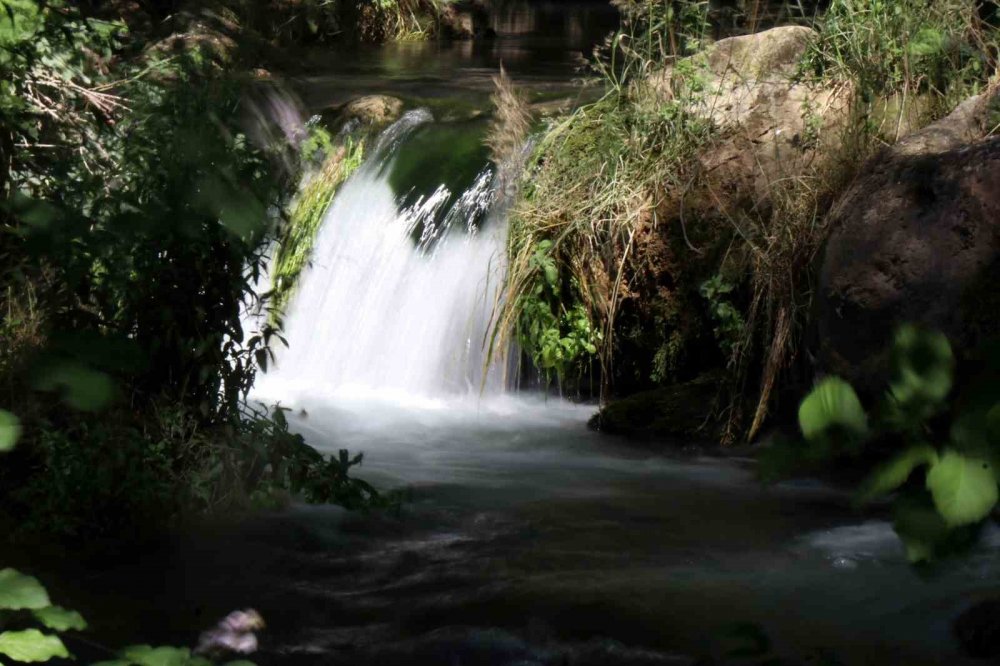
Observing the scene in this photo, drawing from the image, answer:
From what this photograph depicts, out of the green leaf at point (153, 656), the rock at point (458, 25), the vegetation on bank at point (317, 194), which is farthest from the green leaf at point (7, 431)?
the rock at point (458, 25)

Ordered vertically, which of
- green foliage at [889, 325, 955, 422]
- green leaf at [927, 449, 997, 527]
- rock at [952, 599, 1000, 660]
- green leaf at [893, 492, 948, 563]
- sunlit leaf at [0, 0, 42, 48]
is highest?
sunlit leaf at [0, 0, 42, 48]

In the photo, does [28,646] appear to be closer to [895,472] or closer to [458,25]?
[895,472]

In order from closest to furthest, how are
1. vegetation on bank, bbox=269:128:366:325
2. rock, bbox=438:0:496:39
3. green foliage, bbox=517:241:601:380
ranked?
1. green foliage, bbox=517:241:601:380
2. vegetation on bank, bbox=269:128:366:325
3. rock, bbox=438:0:496:39

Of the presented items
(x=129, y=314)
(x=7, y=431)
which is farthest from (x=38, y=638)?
(x=129, y=314)

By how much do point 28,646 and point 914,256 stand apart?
467cm

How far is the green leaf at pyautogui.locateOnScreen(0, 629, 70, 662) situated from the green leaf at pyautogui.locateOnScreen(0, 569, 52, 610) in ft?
0.13

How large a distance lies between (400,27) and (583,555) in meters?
15.3

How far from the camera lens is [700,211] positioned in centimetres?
738

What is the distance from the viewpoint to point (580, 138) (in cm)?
802

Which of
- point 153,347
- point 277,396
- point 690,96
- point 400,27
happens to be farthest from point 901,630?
point 400,27

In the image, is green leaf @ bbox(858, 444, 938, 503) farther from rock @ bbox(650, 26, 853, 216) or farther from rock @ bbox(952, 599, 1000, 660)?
rock @ bbox(650, 26, 853, 216)

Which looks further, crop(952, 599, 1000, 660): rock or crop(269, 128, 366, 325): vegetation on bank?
crop(269, 128, 366, 325): vegetation on bank

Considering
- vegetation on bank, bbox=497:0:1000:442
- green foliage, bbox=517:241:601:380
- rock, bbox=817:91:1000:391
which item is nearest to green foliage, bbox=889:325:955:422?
rock, bbox=817:91:1000:391

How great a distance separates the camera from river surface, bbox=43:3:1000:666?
4359mm
